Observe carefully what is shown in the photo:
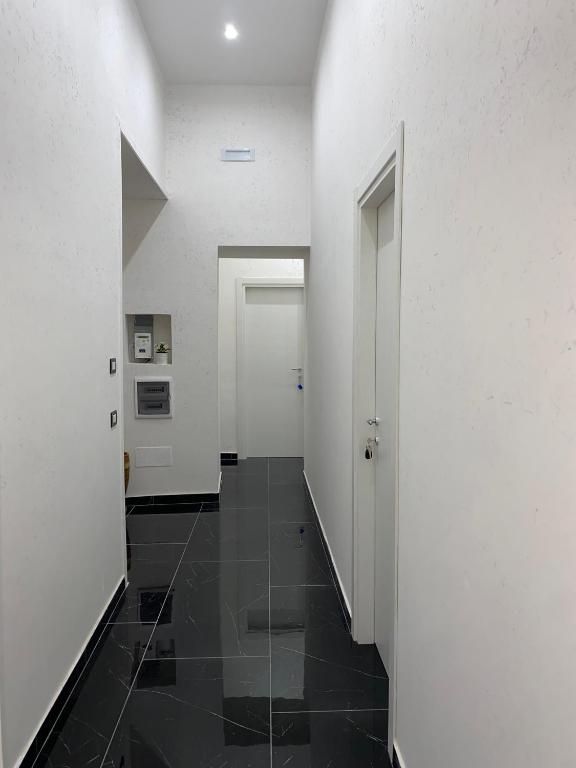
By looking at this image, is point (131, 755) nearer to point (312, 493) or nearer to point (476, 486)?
point (476, 486)

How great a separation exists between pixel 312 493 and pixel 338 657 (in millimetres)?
2287

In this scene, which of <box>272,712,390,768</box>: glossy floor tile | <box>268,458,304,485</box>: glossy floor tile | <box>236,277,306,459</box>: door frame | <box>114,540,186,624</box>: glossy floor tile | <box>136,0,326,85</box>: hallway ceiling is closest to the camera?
<box>272,712,390,768</box>: glossy floor tile

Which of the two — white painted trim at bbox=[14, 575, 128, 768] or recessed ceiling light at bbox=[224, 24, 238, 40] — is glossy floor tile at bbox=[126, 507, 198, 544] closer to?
white painted trim at bbox=[14, 575, 128, 768]

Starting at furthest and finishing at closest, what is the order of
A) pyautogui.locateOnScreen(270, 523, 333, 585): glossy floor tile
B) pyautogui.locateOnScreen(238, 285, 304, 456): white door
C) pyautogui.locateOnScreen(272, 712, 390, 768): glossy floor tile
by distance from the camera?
pyautogui.locateOnScreen(238, 285, 304, 456): white door → pyautogui.locateOnScreen(270, 523, 333, 585): glossy floor tile → pyautogui.locateOnScreen(272, 712, 390, 768): glossy floor tile

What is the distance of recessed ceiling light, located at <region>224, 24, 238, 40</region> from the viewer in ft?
11.7

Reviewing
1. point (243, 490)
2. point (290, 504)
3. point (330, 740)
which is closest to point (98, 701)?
point (330, 740)

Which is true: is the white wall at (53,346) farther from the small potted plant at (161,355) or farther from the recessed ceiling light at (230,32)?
the small potted plant at (161,355)

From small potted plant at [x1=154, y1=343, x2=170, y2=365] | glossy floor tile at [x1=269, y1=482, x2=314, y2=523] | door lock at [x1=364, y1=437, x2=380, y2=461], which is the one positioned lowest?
glossy floor tile at [x1=269, y1=482, x2=314, y2=523]

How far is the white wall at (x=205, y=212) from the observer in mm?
4461

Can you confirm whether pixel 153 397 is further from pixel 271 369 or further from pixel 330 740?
pixel 330 740

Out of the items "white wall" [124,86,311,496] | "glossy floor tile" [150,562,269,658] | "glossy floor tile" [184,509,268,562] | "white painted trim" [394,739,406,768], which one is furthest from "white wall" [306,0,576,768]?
"white wall" [124,86,311,496]

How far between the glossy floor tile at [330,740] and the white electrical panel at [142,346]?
3376 millimetres

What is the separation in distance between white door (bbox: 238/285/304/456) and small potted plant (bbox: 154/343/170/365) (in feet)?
4.84

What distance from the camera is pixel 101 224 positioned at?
2.61 meters
